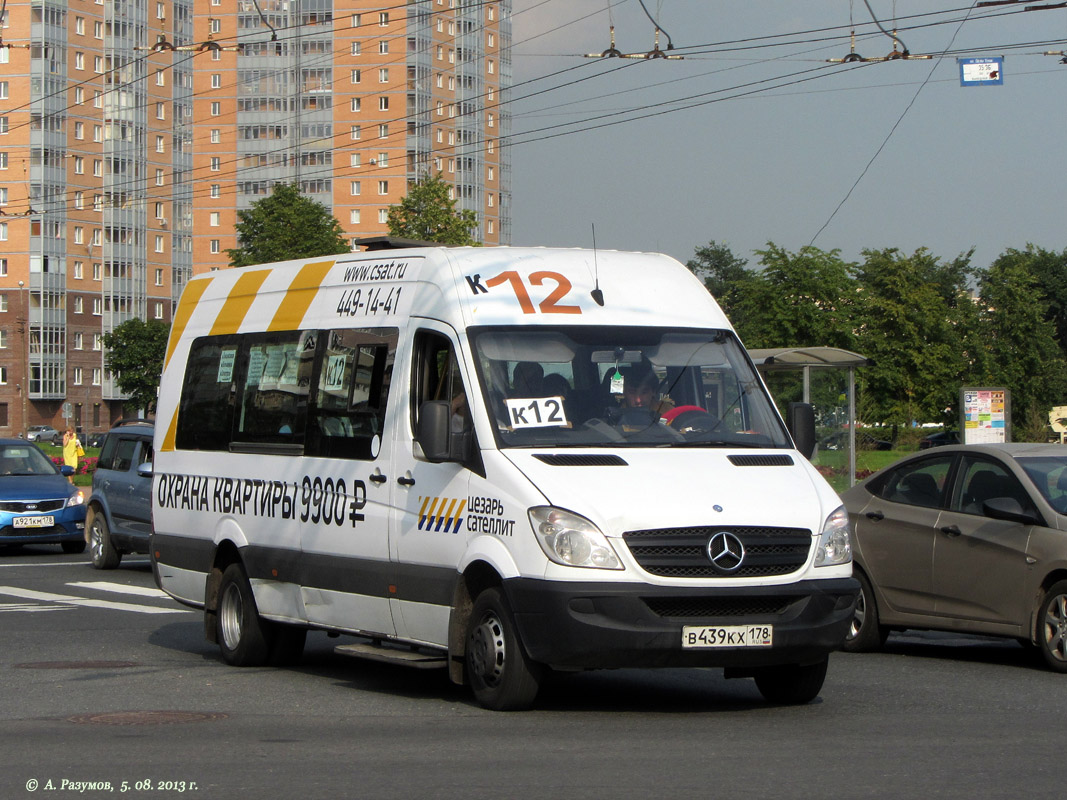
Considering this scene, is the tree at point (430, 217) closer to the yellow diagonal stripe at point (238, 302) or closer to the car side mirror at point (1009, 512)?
the yellow diagonal stripe at point (238, 302)

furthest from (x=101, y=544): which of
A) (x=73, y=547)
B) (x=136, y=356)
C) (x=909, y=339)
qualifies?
(x=136, y=356)

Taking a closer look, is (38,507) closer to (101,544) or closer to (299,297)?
(101,544)

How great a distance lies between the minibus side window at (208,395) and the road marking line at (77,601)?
3961mm

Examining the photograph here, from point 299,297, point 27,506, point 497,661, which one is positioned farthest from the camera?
point 27,506

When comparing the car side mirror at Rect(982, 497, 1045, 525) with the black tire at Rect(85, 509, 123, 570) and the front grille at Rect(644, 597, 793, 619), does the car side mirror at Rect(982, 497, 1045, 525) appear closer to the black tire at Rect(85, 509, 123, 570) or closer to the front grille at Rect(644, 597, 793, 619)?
the front grille at Rect(644, 597, 793, 619)

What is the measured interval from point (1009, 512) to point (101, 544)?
1416cm

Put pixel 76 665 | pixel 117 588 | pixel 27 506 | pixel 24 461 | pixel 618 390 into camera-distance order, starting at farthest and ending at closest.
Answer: pixel 24 461 < pixel 27 506 < pixel 117 588 < pixel 76 665 < pixel 618 390

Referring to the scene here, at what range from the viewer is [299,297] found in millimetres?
11445

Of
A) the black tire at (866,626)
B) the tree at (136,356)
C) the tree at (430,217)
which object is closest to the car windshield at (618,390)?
the black tire at (866,626)

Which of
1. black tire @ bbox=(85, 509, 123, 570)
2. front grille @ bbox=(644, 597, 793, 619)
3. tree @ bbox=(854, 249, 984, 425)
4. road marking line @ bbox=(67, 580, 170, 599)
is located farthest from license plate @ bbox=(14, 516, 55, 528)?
tree @ bbox=(854, 249, 984, 425)

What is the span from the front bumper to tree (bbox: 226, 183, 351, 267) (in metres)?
75.2

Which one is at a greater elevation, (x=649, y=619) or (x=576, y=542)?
(x=576, y=542)

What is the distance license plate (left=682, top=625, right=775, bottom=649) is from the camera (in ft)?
27.4

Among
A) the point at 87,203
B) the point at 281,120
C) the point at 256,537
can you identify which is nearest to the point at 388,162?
the point at 281,120
